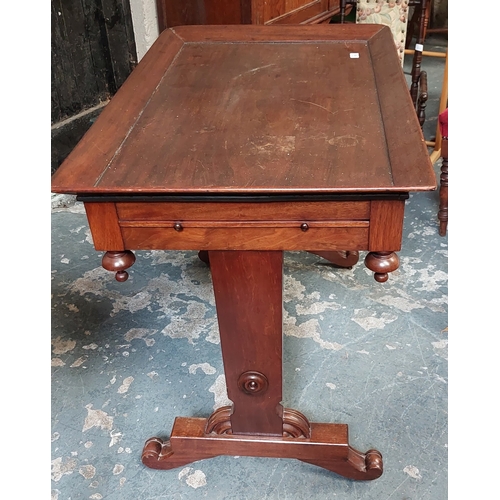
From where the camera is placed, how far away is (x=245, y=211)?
3.43 ft

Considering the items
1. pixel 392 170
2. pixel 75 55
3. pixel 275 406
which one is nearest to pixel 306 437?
pixel 275 406

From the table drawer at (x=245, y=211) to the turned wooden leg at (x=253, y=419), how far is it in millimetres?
216

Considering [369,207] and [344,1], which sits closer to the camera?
[369,207]

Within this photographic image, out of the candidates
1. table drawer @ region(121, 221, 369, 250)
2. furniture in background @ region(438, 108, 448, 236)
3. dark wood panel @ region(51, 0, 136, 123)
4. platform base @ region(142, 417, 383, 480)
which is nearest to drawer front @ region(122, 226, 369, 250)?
table drawer @ region(121, 221, 369, 250)

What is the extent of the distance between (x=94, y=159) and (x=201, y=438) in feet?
2.85

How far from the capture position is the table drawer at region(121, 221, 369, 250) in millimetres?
1058

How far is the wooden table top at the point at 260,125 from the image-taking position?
3.36ft

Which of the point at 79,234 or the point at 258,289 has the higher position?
the point at 258,289

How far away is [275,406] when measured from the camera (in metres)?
1.49

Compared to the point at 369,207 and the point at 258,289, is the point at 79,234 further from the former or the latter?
the point at 369,207

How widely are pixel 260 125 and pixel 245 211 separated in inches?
11.4

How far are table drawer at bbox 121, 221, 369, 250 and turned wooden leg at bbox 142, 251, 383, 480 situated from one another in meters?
0.15

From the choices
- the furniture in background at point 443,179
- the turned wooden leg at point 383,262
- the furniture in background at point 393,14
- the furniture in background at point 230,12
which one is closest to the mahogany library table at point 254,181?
the turned wooden leg at point 383,262

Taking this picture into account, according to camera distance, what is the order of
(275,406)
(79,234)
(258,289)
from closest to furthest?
(258,289), (275,406), (79,234)
